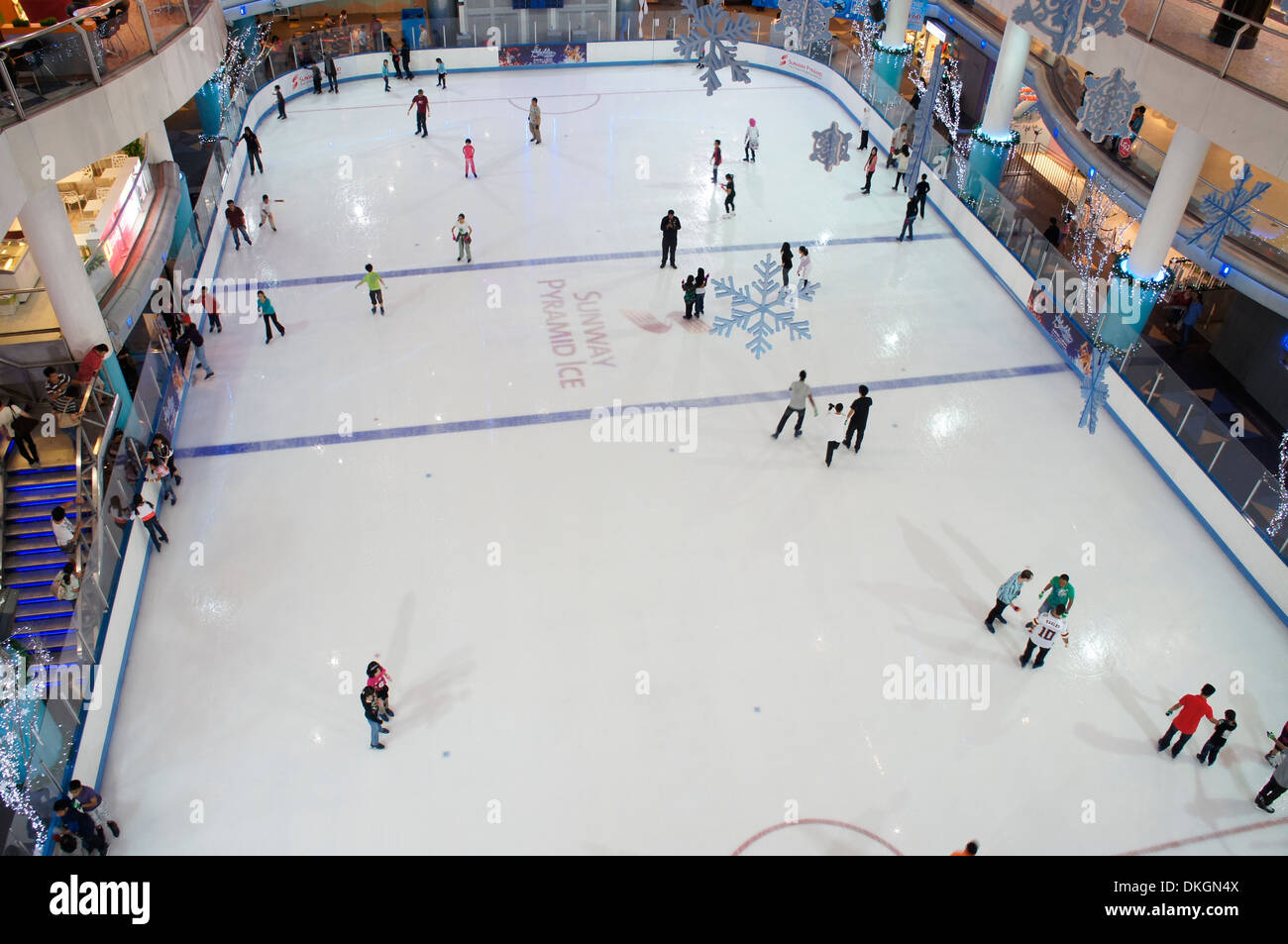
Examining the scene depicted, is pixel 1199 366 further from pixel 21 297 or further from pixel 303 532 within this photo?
pixel 21 297

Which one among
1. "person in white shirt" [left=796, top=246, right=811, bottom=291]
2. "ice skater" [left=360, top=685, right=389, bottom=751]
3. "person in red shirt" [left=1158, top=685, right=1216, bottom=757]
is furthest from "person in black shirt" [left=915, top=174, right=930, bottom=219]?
"ice skater" [left=360, top=685, right=389, bottom=751]

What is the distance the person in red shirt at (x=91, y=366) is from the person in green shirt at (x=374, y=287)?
13.1ft

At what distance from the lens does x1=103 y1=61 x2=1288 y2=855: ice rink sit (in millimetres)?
7785

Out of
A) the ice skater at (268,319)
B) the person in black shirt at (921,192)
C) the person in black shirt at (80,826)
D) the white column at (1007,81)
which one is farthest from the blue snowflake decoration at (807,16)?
the person in black shirt at (80,826)

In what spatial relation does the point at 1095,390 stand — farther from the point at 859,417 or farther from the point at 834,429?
the point at 834,429

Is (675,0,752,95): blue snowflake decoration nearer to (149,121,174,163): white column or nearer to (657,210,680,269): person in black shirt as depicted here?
(657,210,680,269): person in black shirt

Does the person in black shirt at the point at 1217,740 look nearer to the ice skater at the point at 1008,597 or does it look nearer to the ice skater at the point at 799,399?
the ice skater at the point at 1008,597

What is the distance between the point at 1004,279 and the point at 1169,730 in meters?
9.30

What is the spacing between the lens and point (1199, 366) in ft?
49.7

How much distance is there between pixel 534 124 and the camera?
19.9 meters

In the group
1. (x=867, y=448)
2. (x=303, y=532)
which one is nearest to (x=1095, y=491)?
(x=867, y=448)

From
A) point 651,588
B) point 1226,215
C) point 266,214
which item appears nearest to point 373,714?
point 651,588

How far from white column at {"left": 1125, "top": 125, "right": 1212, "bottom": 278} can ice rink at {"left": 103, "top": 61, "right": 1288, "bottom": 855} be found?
6.54 ft

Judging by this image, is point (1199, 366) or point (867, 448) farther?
point (1199, 366)
